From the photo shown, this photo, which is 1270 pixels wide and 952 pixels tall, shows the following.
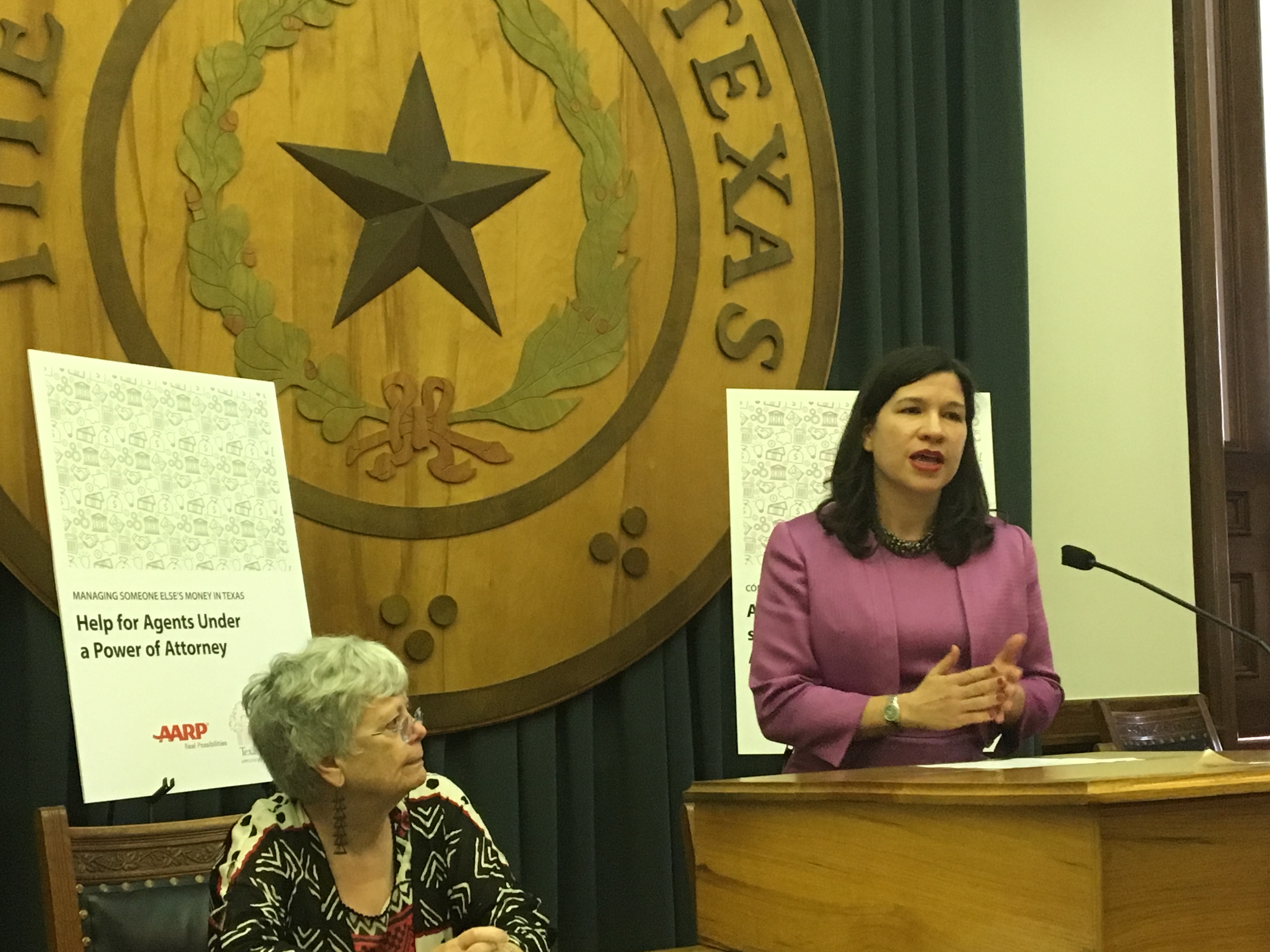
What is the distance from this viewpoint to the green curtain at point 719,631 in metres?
2.40

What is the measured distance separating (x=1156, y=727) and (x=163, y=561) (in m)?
2.22

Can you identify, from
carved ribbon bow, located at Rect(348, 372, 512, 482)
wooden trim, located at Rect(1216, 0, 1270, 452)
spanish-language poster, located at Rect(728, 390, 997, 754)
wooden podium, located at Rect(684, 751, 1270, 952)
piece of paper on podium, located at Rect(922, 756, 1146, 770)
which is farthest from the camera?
wooden trim, located at Rect(1216, 0, 1270, 452)

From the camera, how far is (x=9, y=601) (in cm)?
241

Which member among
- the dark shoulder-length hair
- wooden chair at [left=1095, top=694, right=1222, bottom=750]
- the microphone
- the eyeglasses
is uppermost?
the dark shoulder-length hair

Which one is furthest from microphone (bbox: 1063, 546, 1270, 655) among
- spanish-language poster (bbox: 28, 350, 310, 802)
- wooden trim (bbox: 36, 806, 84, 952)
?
wooden trim (bbox: 36, 806, 84, 952)

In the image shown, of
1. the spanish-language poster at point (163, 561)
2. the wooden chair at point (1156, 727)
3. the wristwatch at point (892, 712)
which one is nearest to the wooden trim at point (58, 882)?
the spanish-language poster at point (163, 561)

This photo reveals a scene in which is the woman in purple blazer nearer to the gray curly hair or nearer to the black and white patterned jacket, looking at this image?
the black and white patterned jacket

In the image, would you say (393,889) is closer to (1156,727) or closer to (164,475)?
(164,475)

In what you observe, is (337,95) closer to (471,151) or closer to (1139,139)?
(471,151)

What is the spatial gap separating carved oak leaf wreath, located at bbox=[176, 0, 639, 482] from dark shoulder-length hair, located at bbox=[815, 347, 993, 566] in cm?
80

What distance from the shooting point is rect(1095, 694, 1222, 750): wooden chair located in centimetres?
316

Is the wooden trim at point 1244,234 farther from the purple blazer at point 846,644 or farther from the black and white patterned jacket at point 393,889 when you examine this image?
the black and white patterned jacket at point 393,889

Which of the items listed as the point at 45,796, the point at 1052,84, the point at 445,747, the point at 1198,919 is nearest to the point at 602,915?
the point at 445,747

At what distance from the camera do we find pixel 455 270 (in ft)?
9.30
